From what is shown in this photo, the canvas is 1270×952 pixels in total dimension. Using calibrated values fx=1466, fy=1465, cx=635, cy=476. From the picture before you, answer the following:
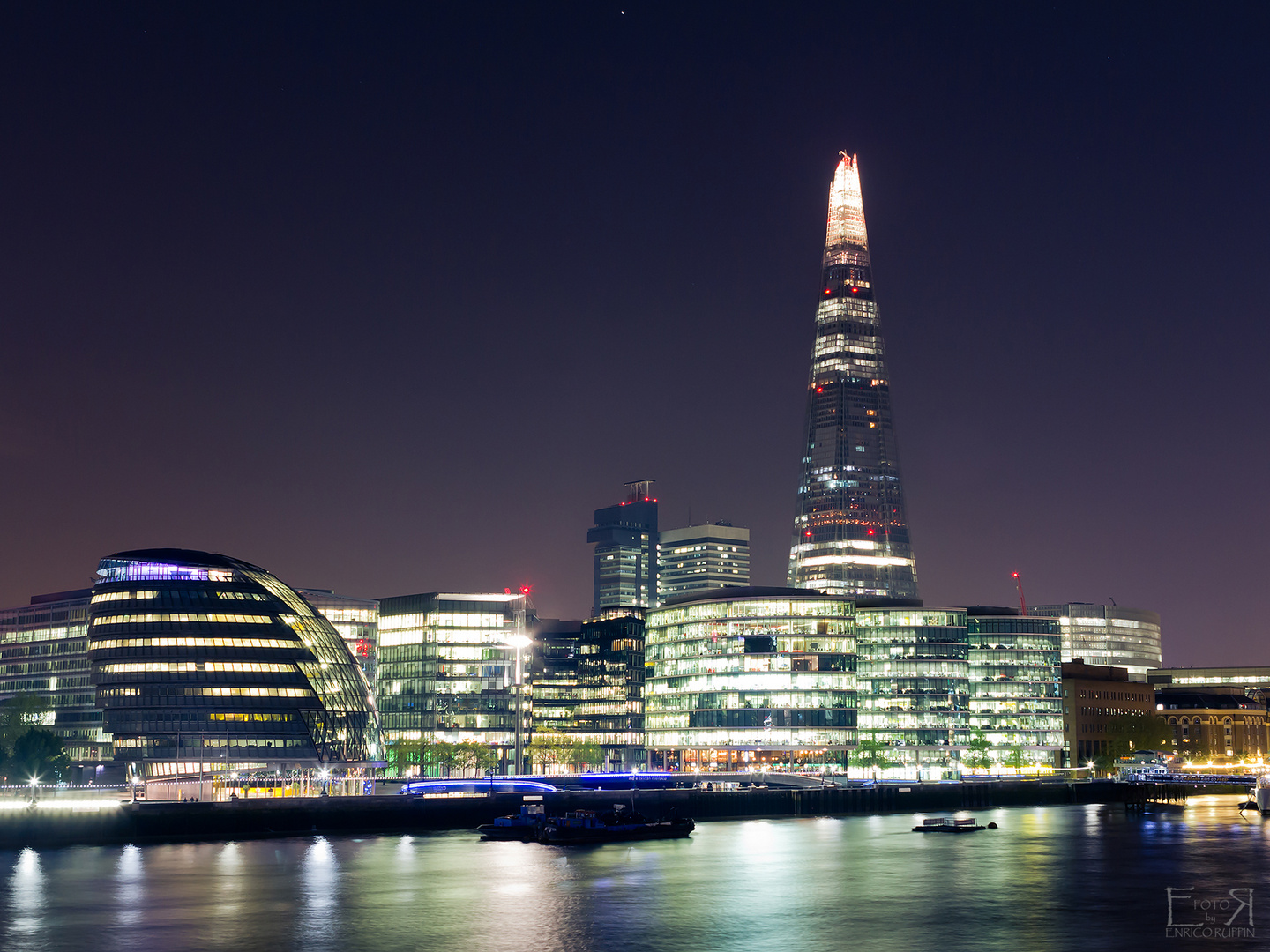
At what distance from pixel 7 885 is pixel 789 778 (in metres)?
→ 125

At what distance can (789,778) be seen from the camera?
19988cm

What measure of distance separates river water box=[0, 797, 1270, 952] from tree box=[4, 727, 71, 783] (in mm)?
48159

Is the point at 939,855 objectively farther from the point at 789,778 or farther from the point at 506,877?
the point at 789,778

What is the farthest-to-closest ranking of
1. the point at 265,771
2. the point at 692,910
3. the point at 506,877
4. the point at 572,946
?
1. the point at 265,771
2. the point at 506,877
3. the point at 692,910
4. the point at 572,946

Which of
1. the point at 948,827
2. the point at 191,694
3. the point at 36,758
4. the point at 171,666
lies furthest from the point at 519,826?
the point at 171,666

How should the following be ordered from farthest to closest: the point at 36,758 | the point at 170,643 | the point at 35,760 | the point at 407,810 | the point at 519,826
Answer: the point at 170,643
the point at 36,758
the point at 35,760
the point at 407,810
the point at 519,826

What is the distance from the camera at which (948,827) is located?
147 metres

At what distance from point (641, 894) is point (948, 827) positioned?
6695cm

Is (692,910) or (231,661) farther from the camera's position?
(231,661)

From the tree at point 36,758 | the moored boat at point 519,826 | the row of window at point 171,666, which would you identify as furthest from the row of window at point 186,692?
the moored boat at point 519,826

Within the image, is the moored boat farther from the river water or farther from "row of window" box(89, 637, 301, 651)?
"row of window" box(89, 637, 301, 651)

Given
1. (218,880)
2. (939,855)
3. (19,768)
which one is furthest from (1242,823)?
(19,768)

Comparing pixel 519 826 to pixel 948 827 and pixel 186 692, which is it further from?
pixel 186 692

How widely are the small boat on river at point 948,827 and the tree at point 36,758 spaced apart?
95965 millimetres
